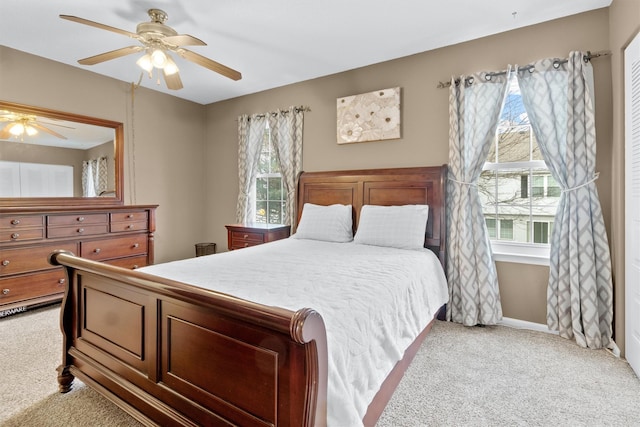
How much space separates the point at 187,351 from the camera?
1385mm

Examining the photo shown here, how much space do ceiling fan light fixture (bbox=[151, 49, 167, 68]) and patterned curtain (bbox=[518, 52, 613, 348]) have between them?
2.97 meters

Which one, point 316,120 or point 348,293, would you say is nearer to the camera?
point 348,293

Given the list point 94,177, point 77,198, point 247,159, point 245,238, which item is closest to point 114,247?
point 77,198

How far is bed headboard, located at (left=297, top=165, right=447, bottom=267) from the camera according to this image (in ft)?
9.93

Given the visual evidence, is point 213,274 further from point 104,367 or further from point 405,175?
point 405,175

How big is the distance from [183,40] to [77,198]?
250cm

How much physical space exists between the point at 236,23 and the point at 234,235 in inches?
87.3

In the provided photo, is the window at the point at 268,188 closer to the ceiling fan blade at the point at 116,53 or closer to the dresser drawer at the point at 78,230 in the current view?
the dresser drawer at the point at 78,230

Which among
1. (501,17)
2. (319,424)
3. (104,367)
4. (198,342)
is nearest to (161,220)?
(104,367)

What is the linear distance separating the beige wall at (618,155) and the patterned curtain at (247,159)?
11.8 feet

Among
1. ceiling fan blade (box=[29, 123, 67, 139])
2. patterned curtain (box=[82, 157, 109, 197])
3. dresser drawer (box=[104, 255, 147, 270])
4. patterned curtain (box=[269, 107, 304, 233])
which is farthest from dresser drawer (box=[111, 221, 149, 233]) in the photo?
patterned curtain (box=[269, 107, 304, 233])

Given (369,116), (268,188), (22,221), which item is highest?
(369,116)

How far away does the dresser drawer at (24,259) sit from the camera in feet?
9.41

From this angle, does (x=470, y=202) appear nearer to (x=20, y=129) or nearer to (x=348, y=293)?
(x=348, y=293)
